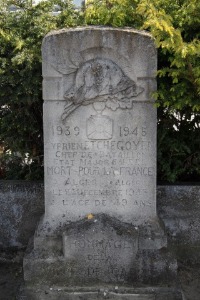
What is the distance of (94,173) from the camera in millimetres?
3889

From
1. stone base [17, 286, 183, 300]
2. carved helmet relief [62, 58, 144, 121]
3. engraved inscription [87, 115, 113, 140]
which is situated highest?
carved helmet relief [62, 58, 144, 121]

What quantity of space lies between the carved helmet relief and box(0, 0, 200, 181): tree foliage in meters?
0.28

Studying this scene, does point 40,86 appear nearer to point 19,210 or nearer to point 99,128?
point 99,128

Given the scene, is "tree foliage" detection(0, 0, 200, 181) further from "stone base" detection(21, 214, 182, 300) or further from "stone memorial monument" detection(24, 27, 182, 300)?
"stone base" detection(21, 214, 182, 300)

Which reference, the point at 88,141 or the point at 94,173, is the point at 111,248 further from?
the point at 88,141

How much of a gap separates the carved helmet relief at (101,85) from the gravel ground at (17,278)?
1827mm

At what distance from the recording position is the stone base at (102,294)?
3.62 m

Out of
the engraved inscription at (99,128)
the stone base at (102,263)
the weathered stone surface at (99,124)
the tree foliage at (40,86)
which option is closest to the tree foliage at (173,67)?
the tree foliage at (40,86)

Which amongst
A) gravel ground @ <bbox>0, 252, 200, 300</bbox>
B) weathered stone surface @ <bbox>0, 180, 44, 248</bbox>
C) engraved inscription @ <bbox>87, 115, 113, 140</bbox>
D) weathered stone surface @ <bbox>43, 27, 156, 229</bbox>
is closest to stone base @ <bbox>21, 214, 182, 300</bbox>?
weathered stone surface @ <bbox>43, 27, 156, 229</bbox>

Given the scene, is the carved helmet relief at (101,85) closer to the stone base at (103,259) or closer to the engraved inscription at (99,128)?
the engraved inscription at (99,128)

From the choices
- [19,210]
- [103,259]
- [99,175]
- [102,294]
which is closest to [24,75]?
[99,175]

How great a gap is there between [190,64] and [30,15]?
7.03ft

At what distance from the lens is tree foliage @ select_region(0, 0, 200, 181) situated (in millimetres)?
3945

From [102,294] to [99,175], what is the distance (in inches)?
40.7
